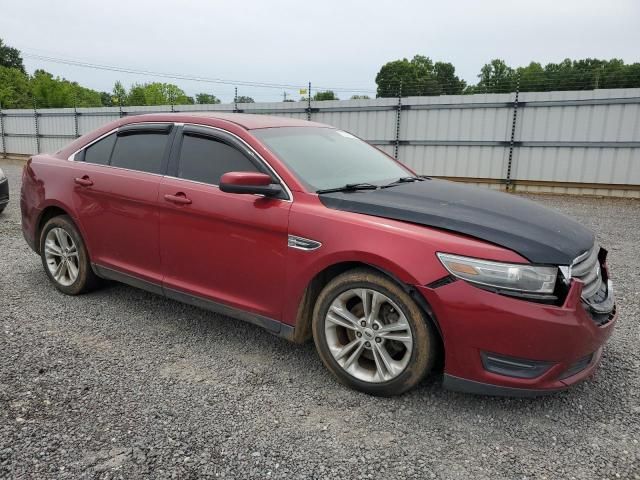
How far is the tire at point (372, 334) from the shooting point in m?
2.69

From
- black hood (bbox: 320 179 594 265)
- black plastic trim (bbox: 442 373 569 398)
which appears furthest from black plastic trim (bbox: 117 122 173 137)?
black plastic trim (bbox: 442 373 569 398)

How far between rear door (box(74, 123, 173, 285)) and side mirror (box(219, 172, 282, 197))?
86 centimetres

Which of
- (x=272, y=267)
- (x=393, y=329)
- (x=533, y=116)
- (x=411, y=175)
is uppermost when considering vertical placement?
(x=533, y=116)

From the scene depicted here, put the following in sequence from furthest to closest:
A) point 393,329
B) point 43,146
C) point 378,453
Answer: point 43,146
point 393,329
point 378,453

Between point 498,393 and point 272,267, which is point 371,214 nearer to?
point 272,267

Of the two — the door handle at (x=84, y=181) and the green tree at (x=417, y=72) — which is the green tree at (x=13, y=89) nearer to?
the green tree at (x=417, y=72)

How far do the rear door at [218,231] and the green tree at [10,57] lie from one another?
8890cm

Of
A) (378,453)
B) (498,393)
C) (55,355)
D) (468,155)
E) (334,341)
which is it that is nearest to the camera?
(378,453)

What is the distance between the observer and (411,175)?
3949mm

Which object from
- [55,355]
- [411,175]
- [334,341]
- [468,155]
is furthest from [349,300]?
[468,155]

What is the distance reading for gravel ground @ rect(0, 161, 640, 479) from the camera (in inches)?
91.4

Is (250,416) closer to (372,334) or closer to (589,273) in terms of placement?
(372,334)

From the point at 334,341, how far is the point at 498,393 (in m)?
0.94

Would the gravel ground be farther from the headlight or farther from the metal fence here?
the metal fence
